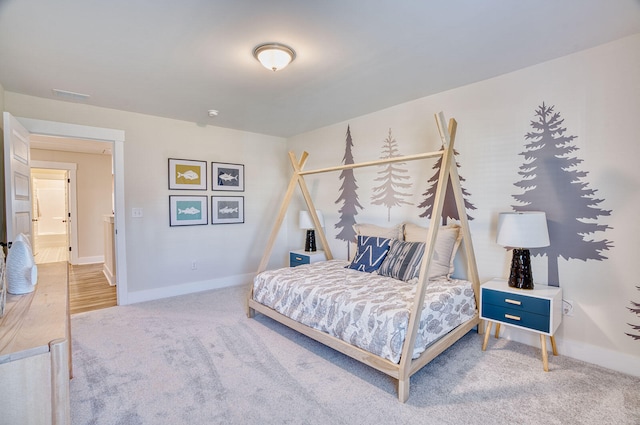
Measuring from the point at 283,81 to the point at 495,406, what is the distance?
291cm

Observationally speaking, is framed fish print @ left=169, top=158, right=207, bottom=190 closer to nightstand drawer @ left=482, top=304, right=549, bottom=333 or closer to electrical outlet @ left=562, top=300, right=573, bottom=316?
nightstand drawer @ left=482, top=304, right=549, bottom=333

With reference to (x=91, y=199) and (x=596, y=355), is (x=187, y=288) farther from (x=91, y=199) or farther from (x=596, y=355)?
(x=596, y=355)

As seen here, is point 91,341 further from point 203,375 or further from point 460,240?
point 460,240

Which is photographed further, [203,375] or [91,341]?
[91,341]

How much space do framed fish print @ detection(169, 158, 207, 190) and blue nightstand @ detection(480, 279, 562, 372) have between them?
3708 millimetres

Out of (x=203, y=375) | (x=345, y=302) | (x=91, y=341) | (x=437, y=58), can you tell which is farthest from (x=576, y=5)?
(x=91, y=341)

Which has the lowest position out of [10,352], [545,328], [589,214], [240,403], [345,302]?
[240,403]

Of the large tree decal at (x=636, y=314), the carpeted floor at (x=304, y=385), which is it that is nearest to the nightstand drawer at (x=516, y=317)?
the carpeted floor at (x=304, y=385)

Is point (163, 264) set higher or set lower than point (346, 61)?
lower

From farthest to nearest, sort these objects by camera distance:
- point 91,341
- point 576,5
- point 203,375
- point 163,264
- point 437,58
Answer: point 163,264 < point 91,341 < point 437,58 < point 203,375 < point 576,5

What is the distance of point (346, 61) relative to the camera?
2.39m

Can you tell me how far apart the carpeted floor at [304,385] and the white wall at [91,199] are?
4.49m

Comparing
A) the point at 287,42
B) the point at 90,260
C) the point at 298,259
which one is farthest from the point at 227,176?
the point at 90,260

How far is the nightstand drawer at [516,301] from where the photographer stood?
2.20 meters
